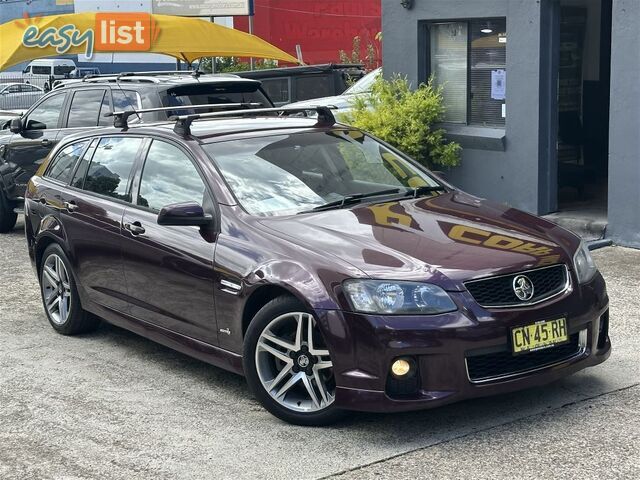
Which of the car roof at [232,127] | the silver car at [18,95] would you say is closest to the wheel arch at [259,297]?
the car roof at [232,127]

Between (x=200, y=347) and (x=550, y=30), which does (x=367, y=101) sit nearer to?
(x=550, y=30)

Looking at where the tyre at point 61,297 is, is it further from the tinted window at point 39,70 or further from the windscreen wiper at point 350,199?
the tinted window at point 39,70

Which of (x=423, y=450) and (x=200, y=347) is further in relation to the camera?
(x=200, y=347)

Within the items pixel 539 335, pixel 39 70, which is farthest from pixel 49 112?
pixel 39 70

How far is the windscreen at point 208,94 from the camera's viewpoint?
1097 centimetres

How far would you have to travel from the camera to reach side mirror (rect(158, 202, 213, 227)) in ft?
20.2

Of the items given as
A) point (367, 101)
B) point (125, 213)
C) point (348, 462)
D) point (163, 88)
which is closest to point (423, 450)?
point (348, 462)

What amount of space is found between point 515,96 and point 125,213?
583cm

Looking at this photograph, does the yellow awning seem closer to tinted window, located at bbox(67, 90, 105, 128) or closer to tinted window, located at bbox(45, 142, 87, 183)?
tinted window, located at bbox(67, 90, 105, 128)

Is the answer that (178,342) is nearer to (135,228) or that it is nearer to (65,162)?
(135,228)

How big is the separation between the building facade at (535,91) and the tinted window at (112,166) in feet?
17.2

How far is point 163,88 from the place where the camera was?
433 inches

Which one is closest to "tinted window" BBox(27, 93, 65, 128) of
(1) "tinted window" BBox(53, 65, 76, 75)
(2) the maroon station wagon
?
(2) the maroon station wagon

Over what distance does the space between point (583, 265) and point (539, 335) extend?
0.72 meters
